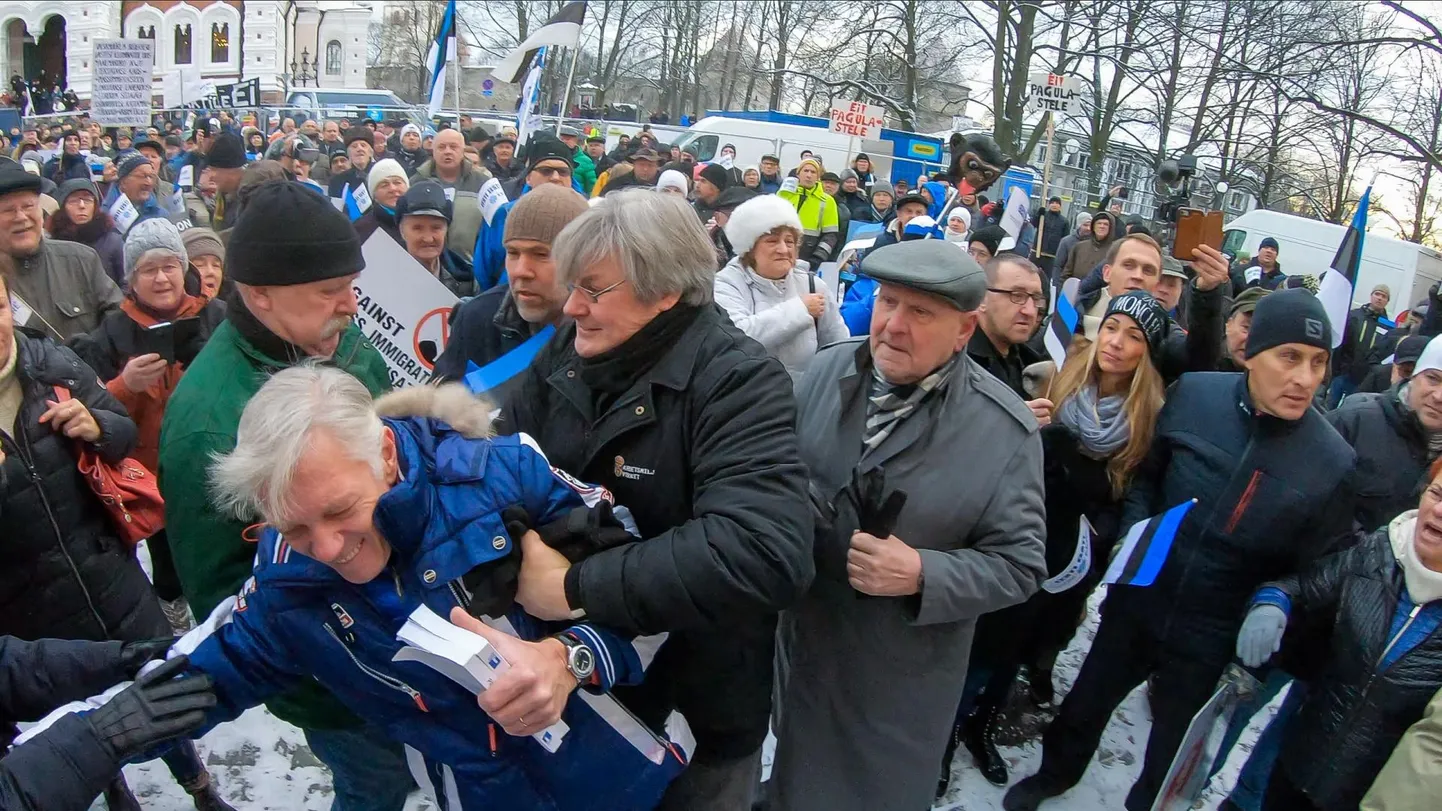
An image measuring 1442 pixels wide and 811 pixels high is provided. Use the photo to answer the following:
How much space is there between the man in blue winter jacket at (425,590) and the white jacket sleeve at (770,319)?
1.92 m

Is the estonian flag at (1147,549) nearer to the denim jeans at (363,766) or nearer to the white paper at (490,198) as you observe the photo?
the denim jeans at (363,766)

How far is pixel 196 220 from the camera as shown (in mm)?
7156

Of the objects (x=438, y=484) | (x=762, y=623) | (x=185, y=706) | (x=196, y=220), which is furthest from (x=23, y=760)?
(x=196, y=220)

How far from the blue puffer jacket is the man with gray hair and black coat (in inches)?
4.8

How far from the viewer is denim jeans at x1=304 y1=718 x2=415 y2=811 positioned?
7.18 feet

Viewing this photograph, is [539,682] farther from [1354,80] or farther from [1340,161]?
[1340,161]

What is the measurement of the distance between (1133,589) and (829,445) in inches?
59.8

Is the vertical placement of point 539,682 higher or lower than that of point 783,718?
higher

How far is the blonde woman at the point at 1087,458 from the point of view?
119 inches

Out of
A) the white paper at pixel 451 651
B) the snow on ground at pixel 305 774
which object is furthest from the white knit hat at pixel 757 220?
the white paper at pixel 451 651

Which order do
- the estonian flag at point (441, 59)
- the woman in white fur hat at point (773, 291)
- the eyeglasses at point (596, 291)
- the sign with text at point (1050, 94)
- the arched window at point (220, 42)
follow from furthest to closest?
the arched window at point (220, 42) → the sign with text at point (1050, 94) → the estonian flag at point (441, 59) → the woman in white fur hat at point (773, 291) → the eyeglasses at point (596, 291)

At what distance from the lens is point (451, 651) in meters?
1.37

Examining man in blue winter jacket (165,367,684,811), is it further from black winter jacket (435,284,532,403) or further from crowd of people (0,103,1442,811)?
black winter jacket (435,284,532,403)

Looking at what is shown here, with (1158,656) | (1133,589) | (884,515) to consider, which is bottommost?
(1158,656)
